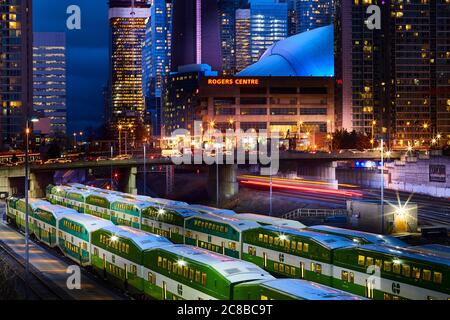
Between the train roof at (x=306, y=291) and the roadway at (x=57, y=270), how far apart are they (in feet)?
50.2

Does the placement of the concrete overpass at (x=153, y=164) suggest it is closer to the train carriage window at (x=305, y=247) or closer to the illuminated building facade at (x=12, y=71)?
the train carriage window at (x=305, y=247)

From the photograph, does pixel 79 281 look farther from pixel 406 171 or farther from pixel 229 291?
pixel 406 171

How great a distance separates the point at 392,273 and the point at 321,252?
232 inches

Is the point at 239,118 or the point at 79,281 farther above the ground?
the point at 239,118

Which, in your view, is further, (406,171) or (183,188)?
(183,188)

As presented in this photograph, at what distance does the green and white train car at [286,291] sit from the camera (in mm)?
24547

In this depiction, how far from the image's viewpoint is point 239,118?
19075 centimetres

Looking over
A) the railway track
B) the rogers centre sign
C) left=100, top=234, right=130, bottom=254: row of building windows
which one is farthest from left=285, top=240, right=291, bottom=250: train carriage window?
the rogers centre sign

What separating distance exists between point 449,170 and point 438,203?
22.8 feet

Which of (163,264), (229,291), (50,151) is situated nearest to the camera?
(229,291)

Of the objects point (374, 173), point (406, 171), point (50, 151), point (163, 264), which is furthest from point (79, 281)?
point (50, 151)

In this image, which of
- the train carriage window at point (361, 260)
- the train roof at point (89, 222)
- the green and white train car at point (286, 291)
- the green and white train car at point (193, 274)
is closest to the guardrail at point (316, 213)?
the train roof at point (89, 222)

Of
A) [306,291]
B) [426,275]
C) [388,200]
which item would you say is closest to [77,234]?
[306,291]
